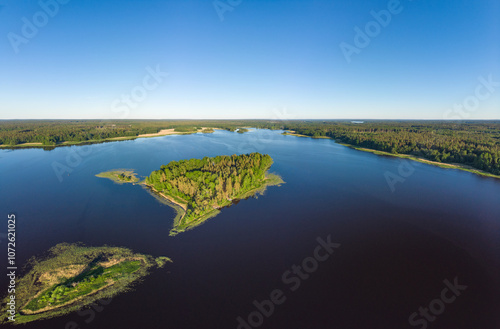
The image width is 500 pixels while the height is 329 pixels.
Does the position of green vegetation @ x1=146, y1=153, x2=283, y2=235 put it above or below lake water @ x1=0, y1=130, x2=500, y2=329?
above

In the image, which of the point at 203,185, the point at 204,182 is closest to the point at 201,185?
the point at 203,185

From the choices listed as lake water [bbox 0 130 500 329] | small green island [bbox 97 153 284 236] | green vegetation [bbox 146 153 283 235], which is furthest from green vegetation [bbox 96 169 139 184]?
green vegetation [bbox 146 153 283 235]

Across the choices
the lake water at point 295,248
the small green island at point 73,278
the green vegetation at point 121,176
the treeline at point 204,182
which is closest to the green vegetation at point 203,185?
the treeline at point 204,182

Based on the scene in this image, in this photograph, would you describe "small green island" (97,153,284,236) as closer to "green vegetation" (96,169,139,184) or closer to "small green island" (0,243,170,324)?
"green vegetation" (96,169,139,184)

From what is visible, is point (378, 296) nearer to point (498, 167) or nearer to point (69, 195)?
point (69, 195)

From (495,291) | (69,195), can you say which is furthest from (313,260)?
(69,195)

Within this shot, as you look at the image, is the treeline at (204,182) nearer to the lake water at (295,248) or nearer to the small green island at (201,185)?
the small green island at (201,185)

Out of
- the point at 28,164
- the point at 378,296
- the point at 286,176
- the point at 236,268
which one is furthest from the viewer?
the point at 28,164
